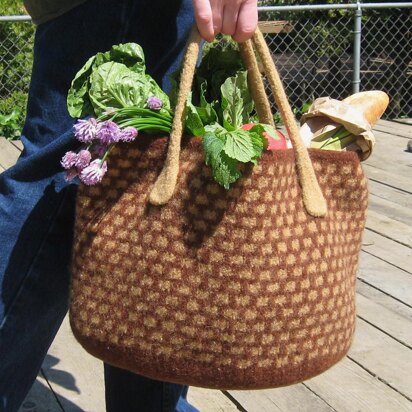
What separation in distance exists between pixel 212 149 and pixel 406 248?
2528 mm

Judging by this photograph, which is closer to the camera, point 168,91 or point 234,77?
point 234,77

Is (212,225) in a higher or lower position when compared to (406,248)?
higher

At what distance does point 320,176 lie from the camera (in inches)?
55.9

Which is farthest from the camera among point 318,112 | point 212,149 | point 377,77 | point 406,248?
point 377,77

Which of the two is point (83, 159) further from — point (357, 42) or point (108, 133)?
point (357, 42)

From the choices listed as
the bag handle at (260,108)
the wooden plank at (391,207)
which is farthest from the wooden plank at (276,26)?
the bag handle at (260,108)

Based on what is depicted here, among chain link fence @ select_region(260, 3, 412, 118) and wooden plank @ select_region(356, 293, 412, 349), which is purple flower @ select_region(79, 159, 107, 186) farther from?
chain link fence @ select_region(260, 3, 412, 118)

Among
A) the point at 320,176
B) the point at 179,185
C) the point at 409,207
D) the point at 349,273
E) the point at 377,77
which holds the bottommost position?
the point at 377,77

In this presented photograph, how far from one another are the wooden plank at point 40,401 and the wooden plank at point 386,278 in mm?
1319

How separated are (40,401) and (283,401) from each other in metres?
0.67

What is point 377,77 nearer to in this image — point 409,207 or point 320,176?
point 409,207

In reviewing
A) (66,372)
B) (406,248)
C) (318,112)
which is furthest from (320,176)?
(406,248)

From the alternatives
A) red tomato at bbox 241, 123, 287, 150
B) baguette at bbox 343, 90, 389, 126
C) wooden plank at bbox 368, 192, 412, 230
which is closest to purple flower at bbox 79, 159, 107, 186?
red tomato at bbox 241, 123, 287, 150

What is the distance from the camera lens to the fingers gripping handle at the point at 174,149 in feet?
4.36
